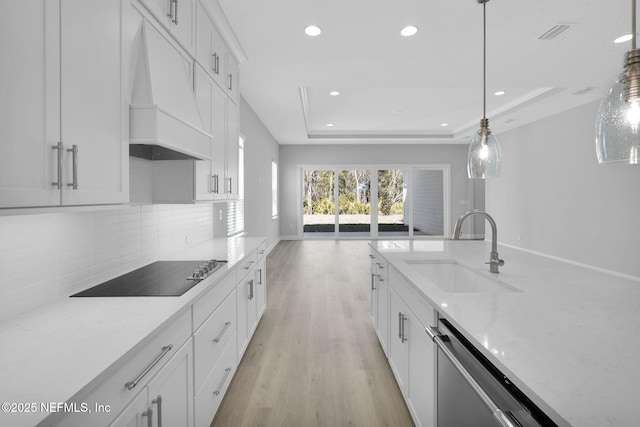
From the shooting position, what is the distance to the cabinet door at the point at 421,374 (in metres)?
1.39

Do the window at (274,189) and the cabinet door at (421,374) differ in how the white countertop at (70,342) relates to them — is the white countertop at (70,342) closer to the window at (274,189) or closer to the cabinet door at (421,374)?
the cabinet door at (421,374)

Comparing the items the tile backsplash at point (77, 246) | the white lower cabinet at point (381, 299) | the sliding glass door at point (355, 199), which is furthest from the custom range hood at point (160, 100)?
the sliding glass door at point (355, 199)

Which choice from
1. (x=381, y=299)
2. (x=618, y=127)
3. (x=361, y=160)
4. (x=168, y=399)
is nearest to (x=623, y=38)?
(x=618, y=127)

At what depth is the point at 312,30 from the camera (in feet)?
9.16

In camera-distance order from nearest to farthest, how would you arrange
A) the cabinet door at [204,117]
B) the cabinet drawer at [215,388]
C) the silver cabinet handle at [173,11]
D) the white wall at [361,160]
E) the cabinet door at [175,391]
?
the cabinet door at [175,391] < the cabinet drawer at [215,388] < the silver cabinet handle at [173,11] < the cabinet door at [204,117] < the white wall at [361,160]

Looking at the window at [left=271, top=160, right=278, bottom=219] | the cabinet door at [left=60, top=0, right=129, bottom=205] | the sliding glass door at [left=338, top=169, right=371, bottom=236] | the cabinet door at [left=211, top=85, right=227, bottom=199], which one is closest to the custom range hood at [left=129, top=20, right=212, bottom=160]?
the cabinet door at [left=60, top=0, right=129, bottom=205]

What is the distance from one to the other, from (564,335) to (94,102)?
1710 mm

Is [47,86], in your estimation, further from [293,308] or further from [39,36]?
[293,308]

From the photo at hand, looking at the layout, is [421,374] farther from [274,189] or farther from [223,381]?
[274,189]

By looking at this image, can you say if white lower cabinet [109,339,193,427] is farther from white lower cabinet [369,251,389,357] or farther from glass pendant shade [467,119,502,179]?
glass pendant shade [467,119,502,179]

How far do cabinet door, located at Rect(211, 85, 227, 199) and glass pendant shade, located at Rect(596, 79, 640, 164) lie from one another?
212cm

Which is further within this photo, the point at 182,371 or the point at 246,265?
the point at 246,265

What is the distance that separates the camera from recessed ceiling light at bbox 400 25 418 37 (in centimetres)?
276

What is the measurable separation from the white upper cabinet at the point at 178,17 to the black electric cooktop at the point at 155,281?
1.32m
